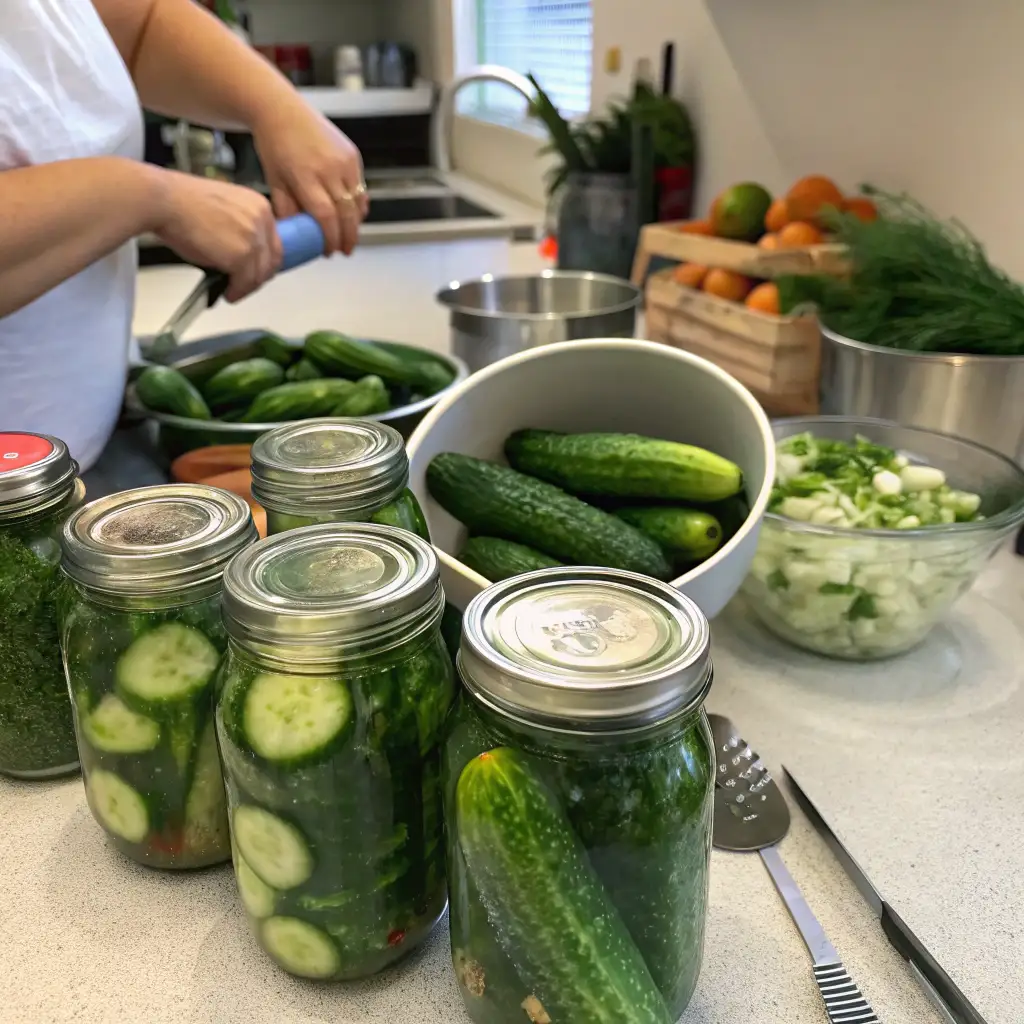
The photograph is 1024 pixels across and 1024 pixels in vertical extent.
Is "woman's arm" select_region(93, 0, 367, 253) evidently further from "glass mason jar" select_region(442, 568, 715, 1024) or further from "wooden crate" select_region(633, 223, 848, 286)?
"glass mason jar" select_region(442, 568, 715, 1024)

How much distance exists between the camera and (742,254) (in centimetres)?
122

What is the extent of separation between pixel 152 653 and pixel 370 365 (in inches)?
20.7

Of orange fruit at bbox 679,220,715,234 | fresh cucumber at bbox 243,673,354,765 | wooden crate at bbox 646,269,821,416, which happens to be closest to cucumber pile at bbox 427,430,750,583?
fresh cucumber at bbox 243,673,354,765

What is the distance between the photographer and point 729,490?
62cm

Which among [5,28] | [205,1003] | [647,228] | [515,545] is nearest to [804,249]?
[647,228]

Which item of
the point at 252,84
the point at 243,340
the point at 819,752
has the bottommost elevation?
the point at 819,752

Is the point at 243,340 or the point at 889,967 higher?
the point at 243,340

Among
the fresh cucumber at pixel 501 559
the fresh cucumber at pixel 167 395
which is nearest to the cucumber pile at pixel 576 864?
the fresh cucumber at pixel 501 559

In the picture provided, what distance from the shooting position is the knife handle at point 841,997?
0.43 meters

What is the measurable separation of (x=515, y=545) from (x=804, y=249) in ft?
2.48

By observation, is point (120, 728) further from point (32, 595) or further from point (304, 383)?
point (304, 383)

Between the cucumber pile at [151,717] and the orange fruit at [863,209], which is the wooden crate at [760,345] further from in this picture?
the cucumber pile at [151,717]

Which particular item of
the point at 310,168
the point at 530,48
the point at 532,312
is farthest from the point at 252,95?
the point at 530,48

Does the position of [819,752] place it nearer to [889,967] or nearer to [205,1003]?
[889,967]
